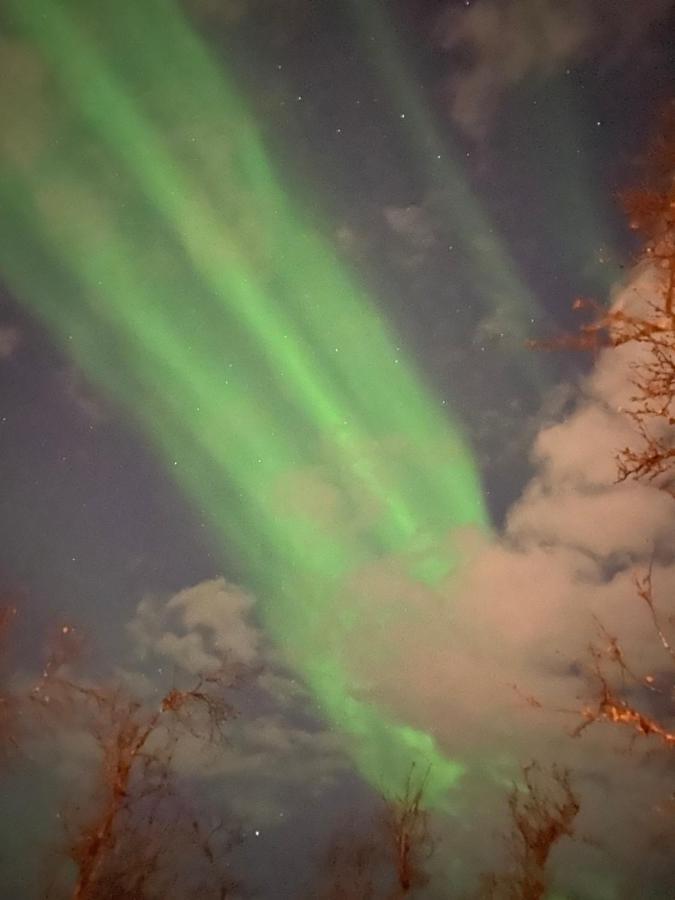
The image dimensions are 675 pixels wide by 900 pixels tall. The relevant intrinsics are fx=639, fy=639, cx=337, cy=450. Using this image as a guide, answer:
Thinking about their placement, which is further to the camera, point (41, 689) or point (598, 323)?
point (41, 689)

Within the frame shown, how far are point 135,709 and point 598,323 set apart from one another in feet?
65.8

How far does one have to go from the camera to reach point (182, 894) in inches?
1972

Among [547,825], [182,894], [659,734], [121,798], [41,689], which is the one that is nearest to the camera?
[659,734]

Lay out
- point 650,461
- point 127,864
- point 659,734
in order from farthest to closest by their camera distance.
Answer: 1. point 127,864
2. point 650,461
3. point 659,734

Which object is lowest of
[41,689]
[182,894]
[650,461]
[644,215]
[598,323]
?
[182,894]

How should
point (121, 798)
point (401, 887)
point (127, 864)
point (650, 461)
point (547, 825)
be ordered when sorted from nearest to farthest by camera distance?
point (650, 461) → point (121, 798) → point (401, 887) → point (547, 825) → point (127, 864)

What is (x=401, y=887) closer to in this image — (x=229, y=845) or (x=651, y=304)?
(x=229, y=845)

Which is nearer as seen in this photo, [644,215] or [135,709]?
[644,215]

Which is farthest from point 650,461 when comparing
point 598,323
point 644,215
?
point 644,215

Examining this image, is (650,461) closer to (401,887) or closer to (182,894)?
(401,887)

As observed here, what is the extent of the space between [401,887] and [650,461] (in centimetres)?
2577

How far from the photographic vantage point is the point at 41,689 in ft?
55.1

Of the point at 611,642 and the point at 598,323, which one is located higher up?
the point at 598,323

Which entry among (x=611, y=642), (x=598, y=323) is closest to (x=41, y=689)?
(x=611, y=642)
